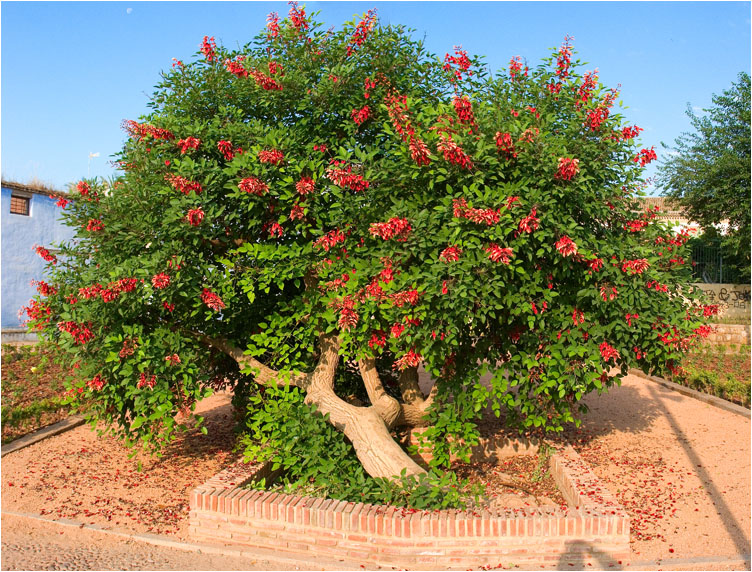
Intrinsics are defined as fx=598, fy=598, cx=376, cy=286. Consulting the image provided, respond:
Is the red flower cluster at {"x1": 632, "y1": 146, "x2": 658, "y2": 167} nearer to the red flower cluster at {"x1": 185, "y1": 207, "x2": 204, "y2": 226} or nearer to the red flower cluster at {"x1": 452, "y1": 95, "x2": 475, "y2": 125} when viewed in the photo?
the red flower cluster at {"x1": 452, "y1": 95, "x2": 475, "y2": 125}

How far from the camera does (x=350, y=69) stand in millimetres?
5621

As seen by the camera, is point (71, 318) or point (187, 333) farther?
point (187, 333)

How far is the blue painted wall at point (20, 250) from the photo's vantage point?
1463 cm

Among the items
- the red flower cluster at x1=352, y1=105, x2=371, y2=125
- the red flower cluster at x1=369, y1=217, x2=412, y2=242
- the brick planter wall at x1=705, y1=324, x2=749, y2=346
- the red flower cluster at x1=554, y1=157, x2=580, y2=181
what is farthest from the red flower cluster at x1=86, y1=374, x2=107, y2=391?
the brick planter wall at x1=705, y1=324, x2=749, y2=346

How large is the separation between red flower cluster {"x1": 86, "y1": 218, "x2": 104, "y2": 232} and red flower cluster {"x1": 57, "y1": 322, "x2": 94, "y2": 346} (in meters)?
0.93

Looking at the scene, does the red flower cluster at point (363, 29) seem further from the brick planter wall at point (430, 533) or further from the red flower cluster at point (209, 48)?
the brick planter wall at point (430, 533)

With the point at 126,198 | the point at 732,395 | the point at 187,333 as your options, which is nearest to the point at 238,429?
the point at 187,333

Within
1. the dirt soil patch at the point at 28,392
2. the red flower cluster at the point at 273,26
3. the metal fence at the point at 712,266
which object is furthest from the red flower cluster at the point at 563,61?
the metal fence at the point at 712,266

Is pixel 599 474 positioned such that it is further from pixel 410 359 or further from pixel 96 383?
pixel 96 383

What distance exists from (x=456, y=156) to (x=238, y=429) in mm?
5179

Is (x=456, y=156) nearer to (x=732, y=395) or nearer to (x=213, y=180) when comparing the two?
(x=213, y=180)

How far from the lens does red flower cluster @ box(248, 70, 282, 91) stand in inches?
219

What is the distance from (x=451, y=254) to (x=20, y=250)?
1407 centimetres

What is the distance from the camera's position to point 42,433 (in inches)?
329
